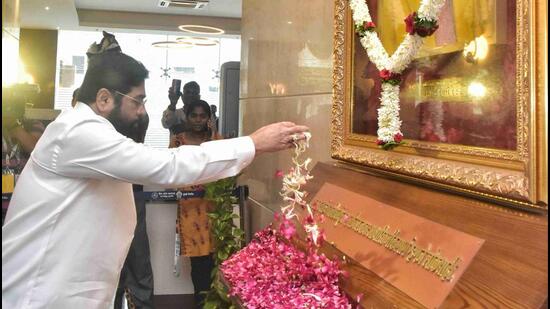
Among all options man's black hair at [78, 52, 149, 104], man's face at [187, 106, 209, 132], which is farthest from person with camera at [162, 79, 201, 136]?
man's black hair at [78, 52, 149, 104]

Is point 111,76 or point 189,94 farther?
point 189,94

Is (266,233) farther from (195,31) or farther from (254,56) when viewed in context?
(195,31)

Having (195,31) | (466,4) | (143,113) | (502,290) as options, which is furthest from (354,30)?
(195,31)

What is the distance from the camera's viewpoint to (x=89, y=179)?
67.5 inches

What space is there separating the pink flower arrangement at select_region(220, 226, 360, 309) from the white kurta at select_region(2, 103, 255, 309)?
322mm

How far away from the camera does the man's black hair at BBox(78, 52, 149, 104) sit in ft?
5.81

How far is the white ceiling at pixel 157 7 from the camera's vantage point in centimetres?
566

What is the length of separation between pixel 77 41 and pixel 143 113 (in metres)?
4.18

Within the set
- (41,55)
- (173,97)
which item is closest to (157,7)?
(41,55)

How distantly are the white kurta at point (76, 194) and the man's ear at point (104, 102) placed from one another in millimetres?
56

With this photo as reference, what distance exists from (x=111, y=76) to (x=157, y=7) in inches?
171

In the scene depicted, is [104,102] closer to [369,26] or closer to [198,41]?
[369,26]

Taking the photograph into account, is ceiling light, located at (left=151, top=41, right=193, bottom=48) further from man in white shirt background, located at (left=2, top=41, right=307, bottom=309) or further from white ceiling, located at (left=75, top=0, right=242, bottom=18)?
man in white shirt background, located at (left=2, top=41, right=307, bottom=309)

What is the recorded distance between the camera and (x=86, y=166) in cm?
162
